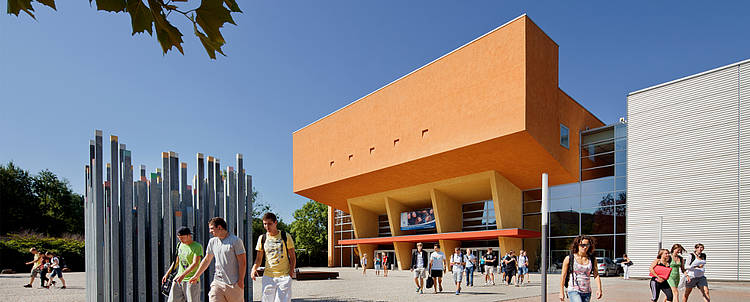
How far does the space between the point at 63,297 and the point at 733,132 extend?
28.0 meters

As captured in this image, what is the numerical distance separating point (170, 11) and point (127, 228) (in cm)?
852

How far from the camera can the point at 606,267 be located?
28.0m

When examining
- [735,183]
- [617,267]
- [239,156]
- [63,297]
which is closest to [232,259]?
[239,156]

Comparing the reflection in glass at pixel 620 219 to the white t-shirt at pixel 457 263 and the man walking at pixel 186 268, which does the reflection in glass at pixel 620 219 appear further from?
the man walking at pixel 186 268

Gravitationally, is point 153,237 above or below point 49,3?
below

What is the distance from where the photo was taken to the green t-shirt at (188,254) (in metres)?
6.74

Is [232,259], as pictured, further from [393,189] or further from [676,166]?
[393,189]

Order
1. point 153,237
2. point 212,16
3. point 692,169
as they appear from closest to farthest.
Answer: point 212,16
point 153,237
point 692,169

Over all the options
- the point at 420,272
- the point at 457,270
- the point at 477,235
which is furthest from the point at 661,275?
the point at 477,235

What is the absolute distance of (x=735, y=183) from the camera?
23.5m

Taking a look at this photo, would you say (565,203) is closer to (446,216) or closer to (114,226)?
(446,216)

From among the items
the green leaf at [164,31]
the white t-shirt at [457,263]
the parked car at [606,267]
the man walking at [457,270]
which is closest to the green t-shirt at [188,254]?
the green leaf at [164,31]

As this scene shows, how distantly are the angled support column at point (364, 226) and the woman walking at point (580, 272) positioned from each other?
36.6 m

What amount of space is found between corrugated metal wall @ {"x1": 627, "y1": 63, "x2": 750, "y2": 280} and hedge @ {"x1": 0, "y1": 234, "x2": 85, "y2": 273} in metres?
35.6
